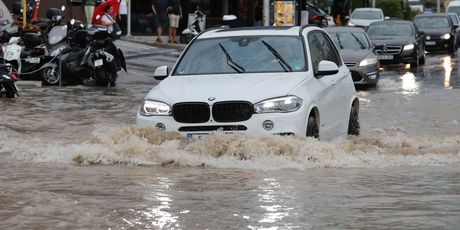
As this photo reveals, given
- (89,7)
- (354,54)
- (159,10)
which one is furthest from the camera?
(159,10)

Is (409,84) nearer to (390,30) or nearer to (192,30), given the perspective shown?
(390,30)

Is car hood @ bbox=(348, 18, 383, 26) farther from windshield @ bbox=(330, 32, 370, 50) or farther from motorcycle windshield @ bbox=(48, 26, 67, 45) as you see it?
motorcycle windshield @ bbox=(48, 26, 67, 45)

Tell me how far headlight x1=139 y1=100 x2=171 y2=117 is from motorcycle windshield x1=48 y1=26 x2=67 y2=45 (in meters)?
11.2

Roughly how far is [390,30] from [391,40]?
64.1 inches

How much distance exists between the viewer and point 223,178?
1052 cm

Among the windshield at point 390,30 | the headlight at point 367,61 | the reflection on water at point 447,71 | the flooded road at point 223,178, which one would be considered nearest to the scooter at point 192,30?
the windshield at point 390,30

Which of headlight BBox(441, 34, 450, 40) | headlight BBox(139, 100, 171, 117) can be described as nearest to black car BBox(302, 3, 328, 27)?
headlight BBox(441, 34, 450, 40)

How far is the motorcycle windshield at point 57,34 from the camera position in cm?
2269

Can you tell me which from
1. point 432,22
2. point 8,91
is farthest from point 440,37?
point 8,91

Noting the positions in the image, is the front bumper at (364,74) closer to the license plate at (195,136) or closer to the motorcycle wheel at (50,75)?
the motorcycle wheel at (50,75)

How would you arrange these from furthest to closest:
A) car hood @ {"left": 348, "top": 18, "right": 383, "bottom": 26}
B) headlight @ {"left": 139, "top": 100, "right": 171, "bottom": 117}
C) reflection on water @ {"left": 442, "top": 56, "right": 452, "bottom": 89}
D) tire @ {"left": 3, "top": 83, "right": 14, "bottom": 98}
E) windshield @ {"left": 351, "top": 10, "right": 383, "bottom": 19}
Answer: windshield @ {"left": 351, "top": 10, "right": 383, "bottom": 19}, car hood @ {"left": 348, "top": 18, "right": 383, "bottom": 26}, reflection on water @ {"left": 442, "top": 56, "right": 452, "bottom": 89}, tire @ {"left": 3, "top": 83, "right": 14, "bottom": 98}, headlight @ {"left": 139, "top": 100, "right": 171, "bottom": 117}

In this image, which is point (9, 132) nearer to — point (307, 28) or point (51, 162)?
point (51, 162)

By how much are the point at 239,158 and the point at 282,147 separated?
463 millimetres

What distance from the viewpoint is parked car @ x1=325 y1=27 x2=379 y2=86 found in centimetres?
2466
